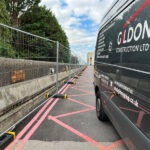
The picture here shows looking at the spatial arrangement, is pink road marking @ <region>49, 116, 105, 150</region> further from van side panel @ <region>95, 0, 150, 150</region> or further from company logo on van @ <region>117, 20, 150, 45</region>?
company logo on van @ <region>117, 20, 150, 45</region>

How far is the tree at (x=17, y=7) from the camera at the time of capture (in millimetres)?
22516

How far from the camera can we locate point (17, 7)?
23281mm

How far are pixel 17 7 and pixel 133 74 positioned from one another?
86.0 feet

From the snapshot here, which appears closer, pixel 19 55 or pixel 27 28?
pixel 19 55

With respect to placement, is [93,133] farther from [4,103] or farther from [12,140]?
[4,103]

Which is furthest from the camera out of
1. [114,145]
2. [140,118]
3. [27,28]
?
[27,28]

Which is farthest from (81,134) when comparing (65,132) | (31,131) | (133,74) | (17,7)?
(17,7)

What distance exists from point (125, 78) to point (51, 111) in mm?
3151

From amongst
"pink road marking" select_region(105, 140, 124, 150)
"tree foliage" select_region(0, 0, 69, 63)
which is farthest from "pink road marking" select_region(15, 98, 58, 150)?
"tree foliage" select_region(0, 0, 69, 63)

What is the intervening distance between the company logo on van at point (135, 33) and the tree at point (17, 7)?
25.1m

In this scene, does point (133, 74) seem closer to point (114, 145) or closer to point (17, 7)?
point (114, 145)

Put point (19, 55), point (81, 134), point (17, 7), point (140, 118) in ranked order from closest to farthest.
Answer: point (140, 118) < point (81, 134) < point (19, 55) < point (17, 7)

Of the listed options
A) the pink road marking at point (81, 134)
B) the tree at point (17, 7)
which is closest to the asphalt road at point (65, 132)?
the pink road marking at point (81, 134)

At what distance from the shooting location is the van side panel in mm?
1491
